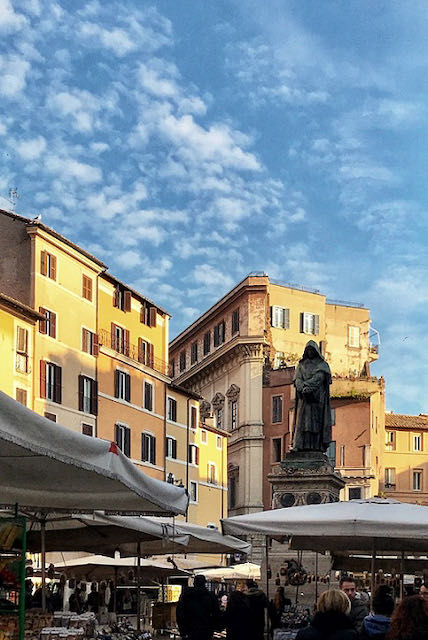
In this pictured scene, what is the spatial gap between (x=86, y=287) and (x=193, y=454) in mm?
13965

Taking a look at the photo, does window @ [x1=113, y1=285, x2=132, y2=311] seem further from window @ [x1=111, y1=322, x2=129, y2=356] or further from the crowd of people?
the crowd of people

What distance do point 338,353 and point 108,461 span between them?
67.4 meters

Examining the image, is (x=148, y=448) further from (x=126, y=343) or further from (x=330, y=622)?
(x=330, y=622)

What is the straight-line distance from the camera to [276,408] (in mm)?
68000

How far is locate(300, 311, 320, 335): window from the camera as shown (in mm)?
72750

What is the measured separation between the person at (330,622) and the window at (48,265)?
3957 cm

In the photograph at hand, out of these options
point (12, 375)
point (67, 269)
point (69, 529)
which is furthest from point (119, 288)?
point (69, 529)

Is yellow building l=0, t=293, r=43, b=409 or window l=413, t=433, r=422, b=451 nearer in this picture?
yellow building l=0, t=293, r=43, b=409

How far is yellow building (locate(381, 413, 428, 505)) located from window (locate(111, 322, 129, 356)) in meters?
36.8

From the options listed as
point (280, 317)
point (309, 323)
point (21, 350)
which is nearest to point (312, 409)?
point (21, 350)

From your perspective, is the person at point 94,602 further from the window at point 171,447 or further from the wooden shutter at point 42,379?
the window at point 171,447

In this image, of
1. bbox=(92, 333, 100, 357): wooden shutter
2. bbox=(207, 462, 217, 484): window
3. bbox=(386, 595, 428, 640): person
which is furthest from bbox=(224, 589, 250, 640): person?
bbox=(207, 462, 217, 484): window

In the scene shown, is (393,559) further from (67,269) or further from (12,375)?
(67,269)

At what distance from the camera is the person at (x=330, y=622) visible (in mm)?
7457
